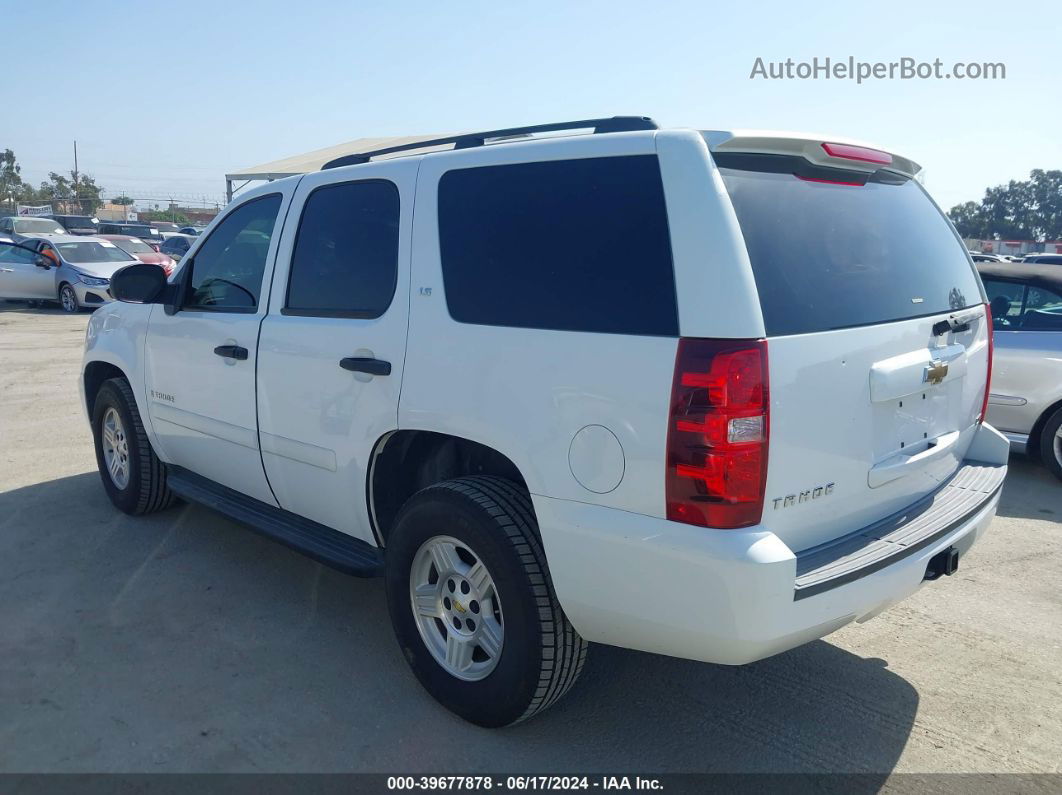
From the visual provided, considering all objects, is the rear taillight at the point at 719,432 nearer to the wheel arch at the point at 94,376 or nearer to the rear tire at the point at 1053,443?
the wheel arch at the point at 94,376

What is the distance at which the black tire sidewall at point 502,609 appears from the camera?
9.43ft

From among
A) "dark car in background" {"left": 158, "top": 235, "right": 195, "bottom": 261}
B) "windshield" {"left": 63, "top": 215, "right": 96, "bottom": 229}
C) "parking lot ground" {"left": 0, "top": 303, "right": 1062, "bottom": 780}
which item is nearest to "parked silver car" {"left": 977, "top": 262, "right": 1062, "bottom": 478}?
"parking lot ground" {"left": 0, "top": 303, "right": 1062, "bottom": 780}

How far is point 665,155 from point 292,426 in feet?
6.74

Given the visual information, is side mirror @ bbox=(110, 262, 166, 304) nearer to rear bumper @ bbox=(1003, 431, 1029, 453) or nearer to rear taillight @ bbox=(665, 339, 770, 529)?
rear taillight @ bbox=(665, 339, 770, 529)

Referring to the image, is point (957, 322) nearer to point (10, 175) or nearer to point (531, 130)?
point (531, 130)

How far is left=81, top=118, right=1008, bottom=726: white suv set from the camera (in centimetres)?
250

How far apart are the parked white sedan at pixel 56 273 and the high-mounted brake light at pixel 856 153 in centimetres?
1786

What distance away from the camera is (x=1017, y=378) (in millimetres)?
6465

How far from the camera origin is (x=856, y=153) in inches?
118

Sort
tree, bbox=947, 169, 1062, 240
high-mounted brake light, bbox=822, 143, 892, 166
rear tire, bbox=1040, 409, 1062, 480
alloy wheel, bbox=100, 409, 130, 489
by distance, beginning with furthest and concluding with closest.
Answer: tree, bbox=947, 169, 1062, 240, rear tire, bbox=1040, 409, 1062, 480, alloy wheel, bbox=100, 409, 130, 489, high-mounted brake light, bbox=822, 143, 892, 166

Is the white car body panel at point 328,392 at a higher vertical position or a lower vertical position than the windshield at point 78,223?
lower

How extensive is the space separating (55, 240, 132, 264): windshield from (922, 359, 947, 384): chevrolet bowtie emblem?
18882 mm

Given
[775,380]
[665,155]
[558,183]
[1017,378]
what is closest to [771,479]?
[775,380]

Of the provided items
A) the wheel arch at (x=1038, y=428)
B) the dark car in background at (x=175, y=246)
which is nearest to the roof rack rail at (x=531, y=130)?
the wheel arch at (x=1038, y=428)
